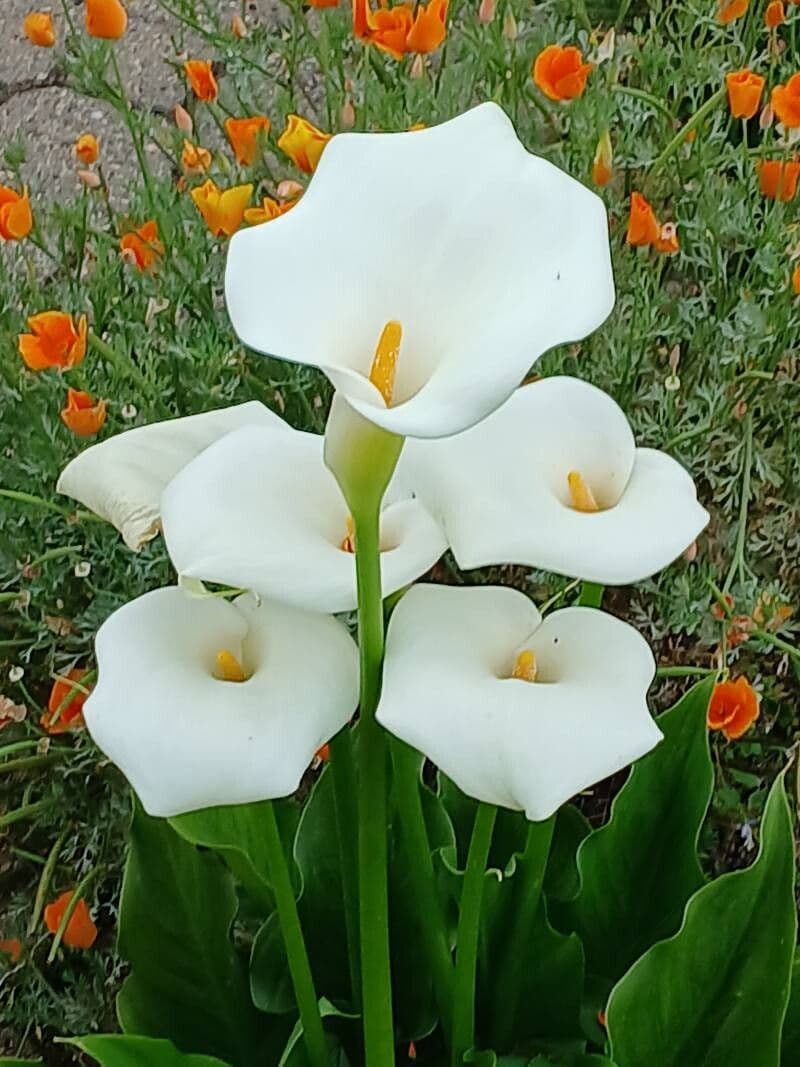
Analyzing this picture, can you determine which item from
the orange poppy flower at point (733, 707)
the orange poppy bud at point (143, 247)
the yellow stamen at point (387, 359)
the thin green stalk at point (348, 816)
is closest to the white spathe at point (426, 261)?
the yellow stamen at point (387, 359)

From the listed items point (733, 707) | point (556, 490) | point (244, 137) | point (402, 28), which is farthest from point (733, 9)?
point (556, 490)

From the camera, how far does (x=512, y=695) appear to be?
0.38 m

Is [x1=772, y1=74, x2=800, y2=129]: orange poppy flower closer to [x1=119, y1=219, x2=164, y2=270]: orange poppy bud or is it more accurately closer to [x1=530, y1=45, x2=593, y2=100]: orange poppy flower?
[x1=530, y1=45, x2=593, y2=100]: orange poppy flower

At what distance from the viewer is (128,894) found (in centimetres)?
65

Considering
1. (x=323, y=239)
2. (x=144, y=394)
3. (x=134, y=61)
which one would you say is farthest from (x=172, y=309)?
(x=134, y=61)

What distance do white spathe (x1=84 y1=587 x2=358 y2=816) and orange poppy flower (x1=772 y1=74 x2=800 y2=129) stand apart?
522 millimetres

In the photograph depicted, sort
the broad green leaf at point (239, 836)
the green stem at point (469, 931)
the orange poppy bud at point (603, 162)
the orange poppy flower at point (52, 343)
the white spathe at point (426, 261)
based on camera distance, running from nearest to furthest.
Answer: the white spathe at point (426, 261)
the green stem at point (469, 931)
the broad green leaf at point (239, 836)
the orange poppy flower at point (52, 343)
the orange poppy bud at point (603, 162)

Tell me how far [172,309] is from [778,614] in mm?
435

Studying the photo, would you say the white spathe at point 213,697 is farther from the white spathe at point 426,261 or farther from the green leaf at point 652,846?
the green leaf at point 652,846

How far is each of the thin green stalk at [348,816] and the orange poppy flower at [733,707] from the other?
23cm

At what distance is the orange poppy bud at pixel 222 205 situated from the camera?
0.76 m

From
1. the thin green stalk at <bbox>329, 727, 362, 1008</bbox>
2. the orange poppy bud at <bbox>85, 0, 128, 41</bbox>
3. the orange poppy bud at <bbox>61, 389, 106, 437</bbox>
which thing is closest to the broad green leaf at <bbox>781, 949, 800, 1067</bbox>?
the thin green stalk at <bbox>329, 727, 362, 1008</bbox>

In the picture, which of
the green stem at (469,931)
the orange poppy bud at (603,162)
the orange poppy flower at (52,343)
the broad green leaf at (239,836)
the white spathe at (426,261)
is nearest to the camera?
the white spathe at (426,261)

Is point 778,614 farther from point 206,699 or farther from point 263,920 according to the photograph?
point 206,699
